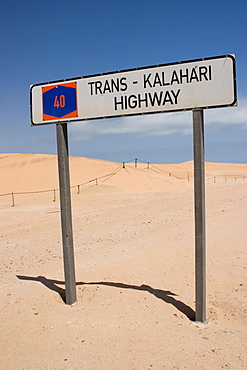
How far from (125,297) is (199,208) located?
1.61 m

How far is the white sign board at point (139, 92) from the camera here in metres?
3.65

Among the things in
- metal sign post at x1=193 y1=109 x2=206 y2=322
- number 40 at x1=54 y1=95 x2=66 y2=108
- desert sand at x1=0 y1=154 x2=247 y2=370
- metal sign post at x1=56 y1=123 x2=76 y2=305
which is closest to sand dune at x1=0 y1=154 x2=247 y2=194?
desert sand at x1=0 y1=154 x2=247 y2=370

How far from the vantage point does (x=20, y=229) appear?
10266 mm

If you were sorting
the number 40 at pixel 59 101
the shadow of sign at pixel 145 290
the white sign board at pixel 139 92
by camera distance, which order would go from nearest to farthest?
the white sign board at pixel 139 92, the shadow of sign at pixel 145 290, the number 40 at pixel 59 101

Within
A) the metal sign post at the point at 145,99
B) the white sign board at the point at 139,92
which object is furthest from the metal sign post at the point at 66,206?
the white sign board at the point at 139,92

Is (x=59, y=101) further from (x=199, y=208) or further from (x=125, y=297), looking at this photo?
(x=125, y=297)

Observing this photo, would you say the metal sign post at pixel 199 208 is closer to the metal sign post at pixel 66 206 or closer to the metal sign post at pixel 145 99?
the metal sign post at pixel 145 99

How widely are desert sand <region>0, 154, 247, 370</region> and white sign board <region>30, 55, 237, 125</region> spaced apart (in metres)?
Answer: 2.27

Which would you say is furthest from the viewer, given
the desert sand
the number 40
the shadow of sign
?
the number 40

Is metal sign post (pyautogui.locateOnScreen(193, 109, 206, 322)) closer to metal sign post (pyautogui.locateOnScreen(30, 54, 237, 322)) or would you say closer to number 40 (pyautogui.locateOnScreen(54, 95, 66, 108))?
metal sign post (pyautogui.locateOnScreen(30, 54, 237, 322))

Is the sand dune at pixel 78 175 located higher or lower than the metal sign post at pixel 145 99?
lower

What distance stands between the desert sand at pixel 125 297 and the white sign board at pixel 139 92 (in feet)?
7.43

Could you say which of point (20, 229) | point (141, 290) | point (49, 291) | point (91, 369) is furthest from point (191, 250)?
point (20, 229)

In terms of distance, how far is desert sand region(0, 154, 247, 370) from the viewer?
3219mm
